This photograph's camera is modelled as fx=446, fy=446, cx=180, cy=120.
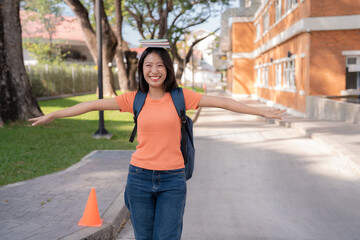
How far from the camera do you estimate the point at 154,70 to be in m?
3.27

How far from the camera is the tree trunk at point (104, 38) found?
23002mm

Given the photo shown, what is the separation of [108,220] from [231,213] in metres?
1.63

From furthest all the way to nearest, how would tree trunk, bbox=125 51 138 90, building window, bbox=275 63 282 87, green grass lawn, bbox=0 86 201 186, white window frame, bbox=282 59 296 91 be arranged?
tree trunk, bbox=125 51 138 90, building window, bbox=275 63 282 87, white window frame, bbox=282 59 296 91, green grass lawn, bbox=0 86 201 186

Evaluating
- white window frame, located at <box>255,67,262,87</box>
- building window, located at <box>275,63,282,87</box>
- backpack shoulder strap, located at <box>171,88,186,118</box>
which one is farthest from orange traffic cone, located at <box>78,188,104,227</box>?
white window frame, located at <box>255,67,262,87</box>

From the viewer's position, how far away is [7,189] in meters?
6.32

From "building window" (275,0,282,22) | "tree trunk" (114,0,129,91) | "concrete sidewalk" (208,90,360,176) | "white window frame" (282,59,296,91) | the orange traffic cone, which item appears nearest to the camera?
the orange traffic cone

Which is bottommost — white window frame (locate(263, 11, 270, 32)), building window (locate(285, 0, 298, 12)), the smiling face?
the smiling face

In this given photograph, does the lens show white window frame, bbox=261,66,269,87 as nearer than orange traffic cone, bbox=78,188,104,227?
No

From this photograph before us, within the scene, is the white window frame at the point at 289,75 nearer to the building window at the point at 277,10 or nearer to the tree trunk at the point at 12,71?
the building window at the point at 277,10

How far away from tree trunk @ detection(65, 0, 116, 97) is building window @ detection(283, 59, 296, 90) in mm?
10250

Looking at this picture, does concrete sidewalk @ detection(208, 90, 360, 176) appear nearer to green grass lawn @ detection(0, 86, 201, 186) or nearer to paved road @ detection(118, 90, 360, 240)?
paved road @ detection(118, 90, 360, 240)

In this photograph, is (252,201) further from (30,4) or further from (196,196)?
(30,4)

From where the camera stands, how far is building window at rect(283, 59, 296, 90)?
72.4ft

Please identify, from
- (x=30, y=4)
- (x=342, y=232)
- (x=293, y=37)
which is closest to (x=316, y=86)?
(x=293, y=37)
